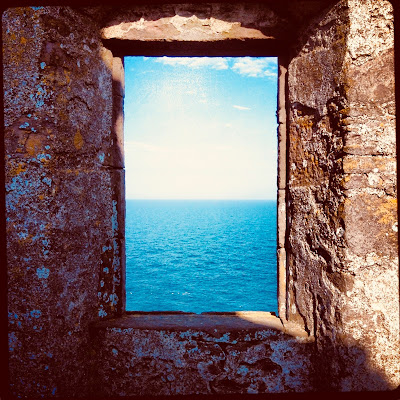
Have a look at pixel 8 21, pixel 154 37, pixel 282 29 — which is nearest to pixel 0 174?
pixel 8 21

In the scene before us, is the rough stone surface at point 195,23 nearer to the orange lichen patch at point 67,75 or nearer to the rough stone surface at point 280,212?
the rough stone surface at point 280,212

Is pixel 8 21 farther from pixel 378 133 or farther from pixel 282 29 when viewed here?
pixel 378 133

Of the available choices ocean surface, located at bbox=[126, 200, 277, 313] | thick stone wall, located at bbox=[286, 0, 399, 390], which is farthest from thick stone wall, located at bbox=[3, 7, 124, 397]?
ocean surface, located at bbox=[126, 200, 277, 313]

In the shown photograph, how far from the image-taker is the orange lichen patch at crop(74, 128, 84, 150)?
1.63 meters

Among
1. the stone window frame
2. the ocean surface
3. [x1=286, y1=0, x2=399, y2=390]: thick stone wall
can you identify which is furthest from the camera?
the ocean surface

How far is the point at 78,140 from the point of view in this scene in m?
1.64

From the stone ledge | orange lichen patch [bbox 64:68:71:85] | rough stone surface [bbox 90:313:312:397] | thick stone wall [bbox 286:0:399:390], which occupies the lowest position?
rough stone surface [bbox 90:313:312:397]

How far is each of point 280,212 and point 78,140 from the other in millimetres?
1244

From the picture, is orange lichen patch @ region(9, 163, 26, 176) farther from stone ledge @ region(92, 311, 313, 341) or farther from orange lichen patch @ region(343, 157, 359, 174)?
orange lichen patch @ region(343, 157, 359, 174)

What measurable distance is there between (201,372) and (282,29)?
1.96m

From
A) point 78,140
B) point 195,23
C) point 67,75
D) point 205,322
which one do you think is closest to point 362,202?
point 205,322

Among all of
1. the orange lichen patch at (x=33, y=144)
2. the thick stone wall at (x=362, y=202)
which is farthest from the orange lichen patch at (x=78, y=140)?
the thick stone wall at (x=362, y=202)

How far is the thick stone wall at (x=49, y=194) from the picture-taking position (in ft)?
4.92

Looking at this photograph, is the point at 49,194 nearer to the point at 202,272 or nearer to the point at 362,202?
the point at 362,202
